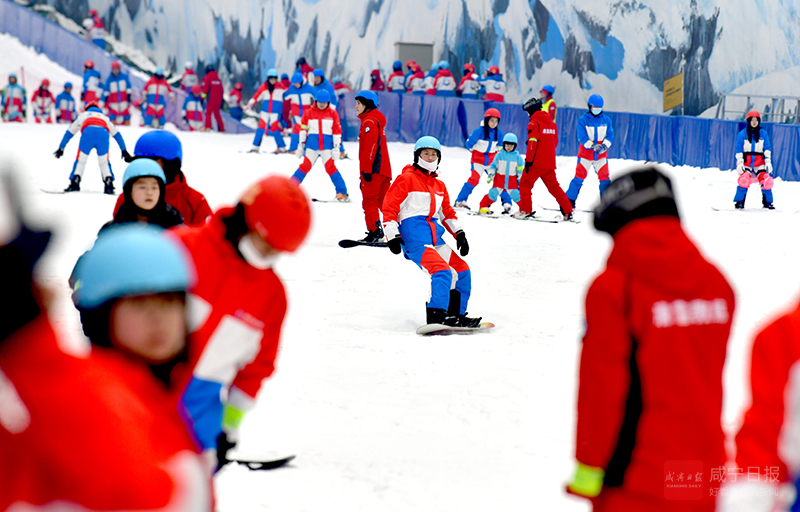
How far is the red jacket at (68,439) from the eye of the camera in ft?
3.24

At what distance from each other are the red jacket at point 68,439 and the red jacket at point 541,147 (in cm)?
1053

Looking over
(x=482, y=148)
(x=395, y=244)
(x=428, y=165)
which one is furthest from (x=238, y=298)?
(x=482, y=148)

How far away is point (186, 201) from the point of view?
3826mm

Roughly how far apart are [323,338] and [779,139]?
13.4 metres

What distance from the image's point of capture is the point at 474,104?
19.1 meters

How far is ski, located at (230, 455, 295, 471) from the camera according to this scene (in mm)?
3449

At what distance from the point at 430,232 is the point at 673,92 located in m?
19.8

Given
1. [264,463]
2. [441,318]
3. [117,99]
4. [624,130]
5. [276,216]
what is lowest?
[264,463]

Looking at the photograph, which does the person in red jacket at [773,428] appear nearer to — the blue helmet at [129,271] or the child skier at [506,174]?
the blue helmet at [129,271]

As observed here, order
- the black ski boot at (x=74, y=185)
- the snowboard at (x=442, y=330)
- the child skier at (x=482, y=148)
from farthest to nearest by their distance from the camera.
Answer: the child skier at (x=482, y=148)
the black ski boot at (x=74, y=185)
the snowboard at (x=442, y=330)

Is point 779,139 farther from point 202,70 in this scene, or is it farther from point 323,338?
point 202,70

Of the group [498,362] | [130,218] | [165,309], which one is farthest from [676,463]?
[498,362]

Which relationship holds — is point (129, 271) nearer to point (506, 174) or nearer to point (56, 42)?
point (506, 174)

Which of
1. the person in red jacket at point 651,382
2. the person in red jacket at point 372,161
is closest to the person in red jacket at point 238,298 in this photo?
the person in red jacket at point 651,382
